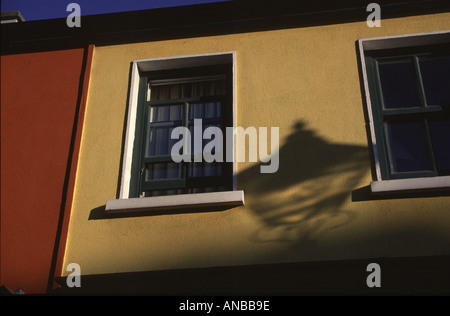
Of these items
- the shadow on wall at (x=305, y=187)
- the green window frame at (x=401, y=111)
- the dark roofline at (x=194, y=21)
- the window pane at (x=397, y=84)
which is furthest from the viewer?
the dark roofline at (x=194, y=21)

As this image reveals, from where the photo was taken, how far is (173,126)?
5430mm

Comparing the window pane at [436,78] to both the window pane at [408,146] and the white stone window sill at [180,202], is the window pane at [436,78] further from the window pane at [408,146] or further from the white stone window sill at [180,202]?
the white stone window sill at [180,202]

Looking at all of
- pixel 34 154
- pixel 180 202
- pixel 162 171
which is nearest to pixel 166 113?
pixel 162 171

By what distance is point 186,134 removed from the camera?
5332 millimetres

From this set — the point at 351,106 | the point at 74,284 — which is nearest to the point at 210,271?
the point at 74,284

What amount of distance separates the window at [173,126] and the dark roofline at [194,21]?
49 cm

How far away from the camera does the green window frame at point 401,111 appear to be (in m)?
4.67

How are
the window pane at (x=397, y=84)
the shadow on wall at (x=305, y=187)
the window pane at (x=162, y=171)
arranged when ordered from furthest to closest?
the window pane at (x=397, y=84) < the window pane at (x=162, y=171) < the shadow on wall at (x=305, y=187)

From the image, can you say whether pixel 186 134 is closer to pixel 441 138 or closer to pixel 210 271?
pixel 210 271

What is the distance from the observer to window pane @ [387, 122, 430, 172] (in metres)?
4.89

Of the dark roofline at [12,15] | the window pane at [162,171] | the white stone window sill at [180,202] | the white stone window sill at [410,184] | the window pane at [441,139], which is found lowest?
the white stone window sill at [180,202]

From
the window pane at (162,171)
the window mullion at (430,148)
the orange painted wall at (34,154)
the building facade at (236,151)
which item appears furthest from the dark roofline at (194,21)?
the window pane at (162,171)

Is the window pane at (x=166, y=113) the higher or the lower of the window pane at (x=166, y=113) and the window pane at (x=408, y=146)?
the higher
